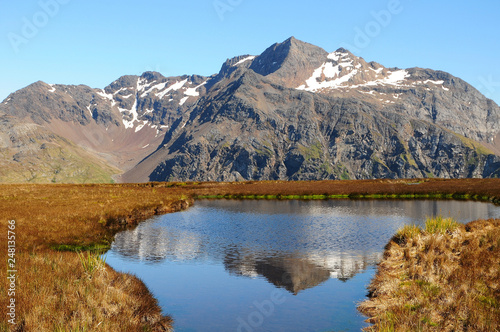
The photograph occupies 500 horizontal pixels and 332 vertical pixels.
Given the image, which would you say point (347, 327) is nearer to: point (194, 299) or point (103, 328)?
point (194, 299)

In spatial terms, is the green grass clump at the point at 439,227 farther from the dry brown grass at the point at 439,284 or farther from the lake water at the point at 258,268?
the lake water at the point at 258,268

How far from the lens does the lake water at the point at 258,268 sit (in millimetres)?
18391

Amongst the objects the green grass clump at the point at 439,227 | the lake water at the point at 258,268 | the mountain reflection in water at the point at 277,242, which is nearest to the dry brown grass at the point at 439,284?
the green grass clump at the point at 439,227

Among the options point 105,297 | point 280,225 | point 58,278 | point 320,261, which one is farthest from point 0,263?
point 280,225

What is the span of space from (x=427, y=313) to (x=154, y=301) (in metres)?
12.0

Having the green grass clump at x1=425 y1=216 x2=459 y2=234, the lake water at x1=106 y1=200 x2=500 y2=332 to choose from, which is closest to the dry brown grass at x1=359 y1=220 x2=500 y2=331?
the green grass clump at x1=425 y1=216 x2=459 y2=234

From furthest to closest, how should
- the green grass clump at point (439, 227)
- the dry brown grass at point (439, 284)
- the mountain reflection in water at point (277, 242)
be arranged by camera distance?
the green grass clump at point (439, 227) < the mountain reflection in water at point (277, 242) < the dry brown grass at point (439, 284)

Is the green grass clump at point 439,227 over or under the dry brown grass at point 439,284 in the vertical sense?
over

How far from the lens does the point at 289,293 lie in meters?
21.9

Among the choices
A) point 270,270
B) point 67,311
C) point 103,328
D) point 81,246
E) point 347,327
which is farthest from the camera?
point 81,246

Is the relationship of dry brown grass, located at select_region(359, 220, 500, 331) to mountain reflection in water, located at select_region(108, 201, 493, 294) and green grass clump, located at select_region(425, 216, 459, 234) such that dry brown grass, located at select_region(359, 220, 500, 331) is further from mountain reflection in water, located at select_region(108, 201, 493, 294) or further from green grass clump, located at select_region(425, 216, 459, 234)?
mountain reflection in water, located at select_region(108, 201, 493, 294)

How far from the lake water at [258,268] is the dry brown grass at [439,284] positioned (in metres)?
1.59

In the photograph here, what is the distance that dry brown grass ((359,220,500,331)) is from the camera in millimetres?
14852

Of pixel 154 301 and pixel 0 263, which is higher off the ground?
pixel 0 263
